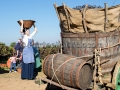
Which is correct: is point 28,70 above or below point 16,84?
above

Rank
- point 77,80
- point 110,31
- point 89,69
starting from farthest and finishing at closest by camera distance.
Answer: point 110,31
point 89,69
point 77,80

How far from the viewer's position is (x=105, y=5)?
4.04 meters

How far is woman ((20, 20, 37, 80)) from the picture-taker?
716 centimetres

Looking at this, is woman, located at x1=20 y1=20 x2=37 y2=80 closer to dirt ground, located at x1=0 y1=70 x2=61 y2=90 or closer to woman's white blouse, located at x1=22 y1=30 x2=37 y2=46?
woman's white blouse, located at x1=22 y1=30 x2=37 y2=46

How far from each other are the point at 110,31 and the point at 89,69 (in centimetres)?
99

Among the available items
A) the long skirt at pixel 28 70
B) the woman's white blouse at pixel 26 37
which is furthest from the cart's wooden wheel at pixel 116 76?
the long skirt at pixel 28 70

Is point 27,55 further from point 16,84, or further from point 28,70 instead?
point 16,84

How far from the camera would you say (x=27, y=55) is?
7324 mm

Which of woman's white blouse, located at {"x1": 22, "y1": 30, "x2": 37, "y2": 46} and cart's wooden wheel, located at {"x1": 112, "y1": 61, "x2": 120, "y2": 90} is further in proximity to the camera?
woman's white blouse, located at {"x1": 22, "y1": 30, "x2": 37, "y2": 46}

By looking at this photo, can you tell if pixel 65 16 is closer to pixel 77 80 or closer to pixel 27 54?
pixel 77 80

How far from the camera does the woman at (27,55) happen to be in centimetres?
716

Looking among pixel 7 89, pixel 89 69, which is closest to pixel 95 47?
pixel 89 69

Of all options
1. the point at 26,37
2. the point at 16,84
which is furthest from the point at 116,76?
the point at 16,84

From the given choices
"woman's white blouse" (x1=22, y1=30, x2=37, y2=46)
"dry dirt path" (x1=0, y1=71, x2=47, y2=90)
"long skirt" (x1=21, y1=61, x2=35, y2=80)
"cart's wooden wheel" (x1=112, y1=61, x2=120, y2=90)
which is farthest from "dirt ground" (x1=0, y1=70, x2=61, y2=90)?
"cart's wooden wheel" (x1=112, y1=61, x2=120, y2=90)
